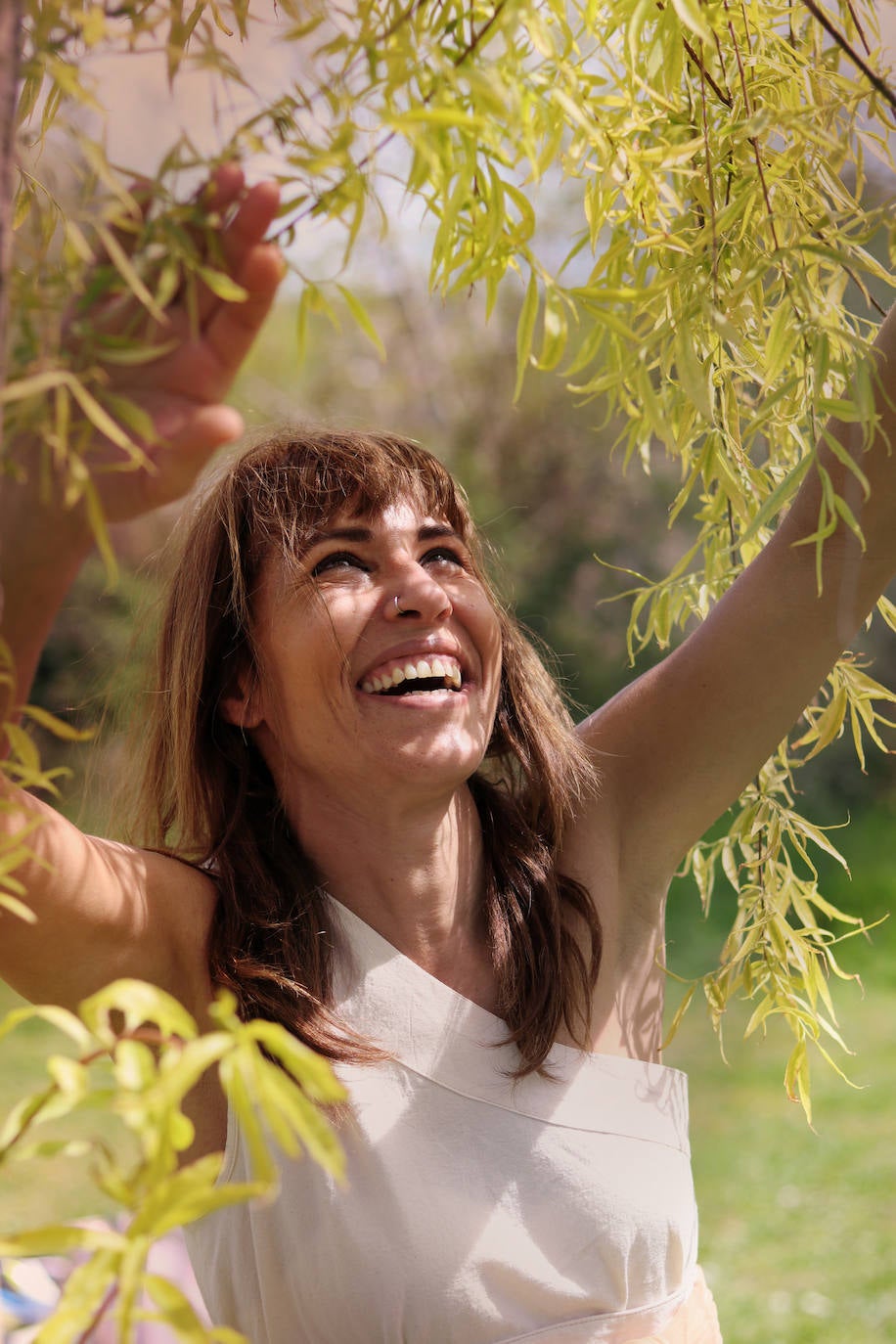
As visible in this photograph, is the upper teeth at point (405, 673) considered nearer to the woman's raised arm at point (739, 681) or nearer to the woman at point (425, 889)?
the woman at point (425, 889)

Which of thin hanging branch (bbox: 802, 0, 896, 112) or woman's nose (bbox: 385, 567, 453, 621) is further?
woman's nose (bbox: 385, 567, 453, 621)

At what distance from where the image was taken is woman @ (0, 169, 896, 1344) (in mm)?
1084

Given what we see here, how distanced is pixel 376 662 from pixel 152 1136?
29.0 inches

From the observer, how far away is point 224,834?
1.27m

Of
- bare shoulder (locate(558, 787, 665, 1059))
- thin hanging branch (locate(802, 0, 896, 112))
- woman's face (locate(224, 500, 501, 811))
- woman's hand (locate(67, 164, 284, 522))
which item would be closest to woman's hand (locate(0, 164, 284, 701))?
woman's hand (locate(67, 164, 284, 522))

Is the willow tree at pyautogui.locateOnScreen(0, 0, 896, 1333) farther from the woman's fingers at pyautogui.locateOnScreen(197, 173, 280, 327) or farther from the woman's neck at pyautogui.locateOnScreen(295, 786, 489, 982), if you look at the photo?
the woman's neck at pyautogui.locateOnScreen(295, 786, 489, 982)

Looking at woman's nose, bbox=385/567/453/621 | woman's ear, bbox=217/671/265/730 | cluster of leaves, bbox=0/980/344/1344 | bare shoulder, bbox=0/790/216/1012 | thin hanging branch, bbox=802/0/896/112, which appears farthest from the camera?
woman's ear, bbox=217/671/265/730

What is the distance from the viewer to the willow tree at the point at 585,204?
21.3 inches

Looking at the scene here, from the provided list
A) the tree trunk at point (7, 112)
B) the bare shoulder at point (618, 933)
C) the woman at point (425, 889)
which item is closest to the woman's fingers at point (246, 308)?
the tree trunk at point (7, 112)

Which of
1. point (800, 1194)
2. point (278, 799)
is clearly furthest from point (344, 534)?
point (800, 1194)

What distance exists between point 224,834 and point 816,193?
2.56 ft

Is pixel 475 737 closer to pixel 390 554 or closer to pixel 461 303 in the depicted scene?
pixel 390 554

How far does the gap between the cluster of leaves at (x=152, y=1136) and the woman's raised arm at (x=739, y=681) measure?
742mm

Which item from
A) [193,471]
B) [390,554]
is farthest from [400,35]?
[390,554]
